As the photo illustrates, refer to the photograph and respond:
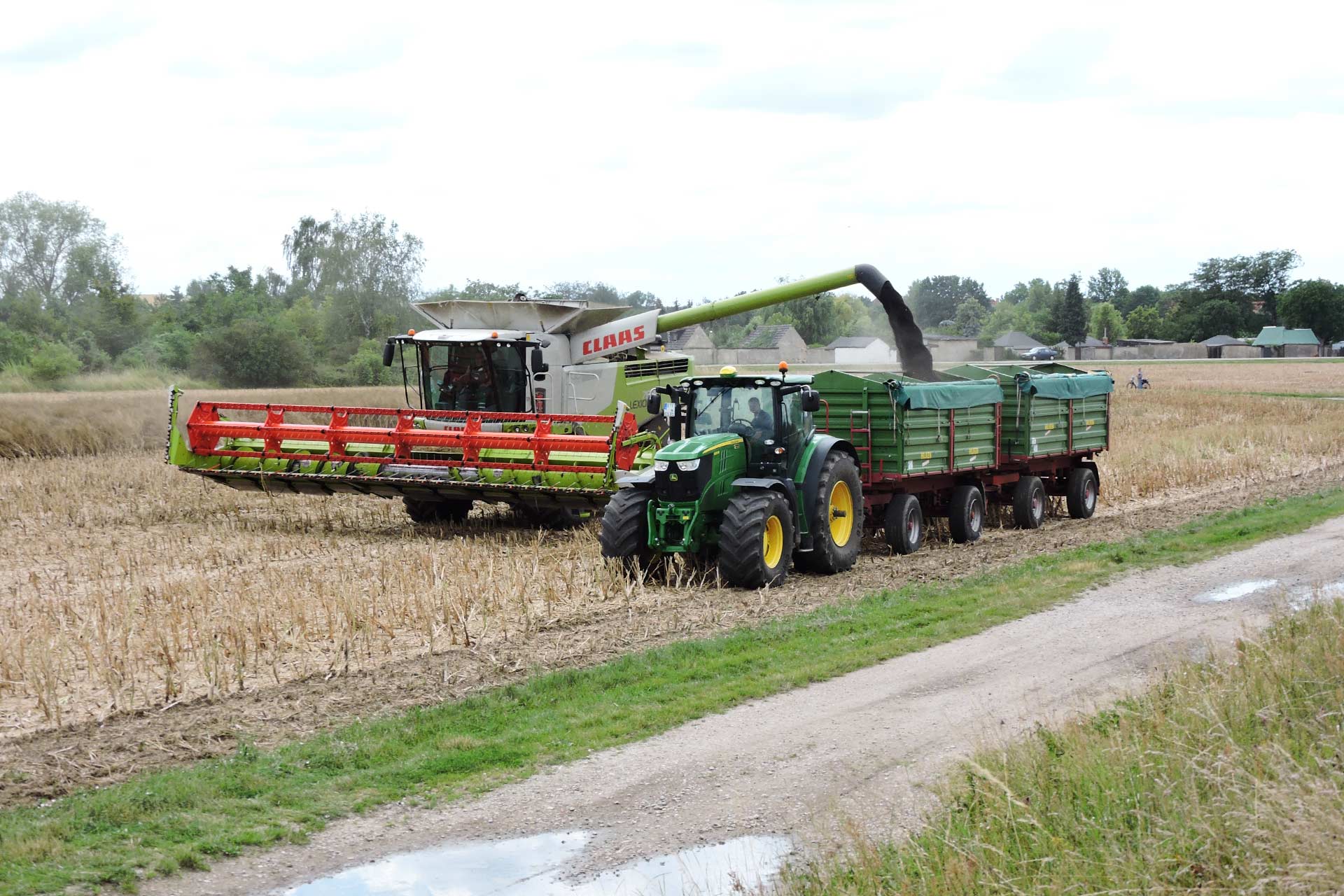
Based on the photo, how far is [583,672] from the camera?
30.9ft

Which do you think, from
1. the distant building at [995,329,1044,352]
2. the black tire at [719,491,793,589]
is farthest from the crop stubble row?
the distant building at [995,329,1044,352]

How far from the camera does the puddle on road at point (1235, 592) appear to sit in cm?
1180

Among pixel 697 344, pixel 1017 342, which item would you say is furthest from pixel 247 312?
pixel 1017 342

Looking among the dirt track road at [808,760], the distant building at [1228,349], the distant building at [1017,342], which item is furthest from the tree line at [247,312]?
the distant building at [1228,349]

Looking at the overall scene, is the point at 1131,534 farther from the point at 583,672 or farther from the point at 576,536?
the point at 583,672

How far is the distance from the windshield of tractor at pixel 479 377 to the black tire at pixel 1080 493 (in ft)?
26.8

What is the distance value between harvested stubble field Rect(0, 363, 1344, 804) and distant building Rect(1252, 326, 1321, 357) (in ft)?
335

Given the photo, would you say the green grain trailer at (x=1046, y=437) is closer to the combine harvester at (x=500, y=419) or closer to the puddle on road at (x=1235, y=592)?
the combine harvester at (x=500, y=419)

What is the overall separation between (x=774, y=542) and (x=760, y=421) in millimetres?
1334

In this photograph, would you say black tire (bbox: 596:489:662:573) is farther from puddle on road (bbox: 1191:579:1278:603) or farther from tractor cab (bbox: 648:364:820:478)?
puddle on road (bbox: 1191:579:1278:603)

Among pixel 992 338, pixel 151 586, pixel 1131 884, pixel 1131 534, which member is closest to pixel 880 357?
pixel 992 338

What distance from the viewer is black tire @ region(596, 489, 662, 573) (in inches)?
518

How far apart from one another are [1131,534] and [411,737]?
1166 cm

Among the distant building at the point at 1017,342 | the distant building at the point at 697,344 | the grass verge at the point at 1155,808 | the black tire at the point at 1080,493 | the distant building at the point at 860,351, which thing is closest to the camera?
the grass verge at the point at 1155,808
